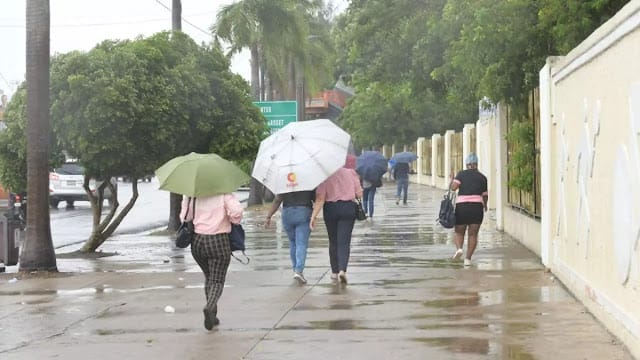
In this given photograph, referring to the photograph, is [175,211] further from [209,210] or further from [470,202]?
[209,210]

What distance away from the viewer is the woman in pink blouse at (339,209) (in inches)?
509

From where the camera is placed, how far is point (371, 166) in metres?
24.9

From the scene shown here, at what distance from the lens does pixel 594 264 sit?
9.81 m

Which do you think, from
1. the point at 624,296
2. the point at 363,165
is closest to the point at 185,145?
the point at 363,165

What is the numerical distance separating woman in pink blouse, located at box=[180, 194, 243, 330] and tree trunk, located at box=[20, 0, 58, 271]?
5944mm

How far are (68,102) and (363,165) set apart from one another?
33.0ft

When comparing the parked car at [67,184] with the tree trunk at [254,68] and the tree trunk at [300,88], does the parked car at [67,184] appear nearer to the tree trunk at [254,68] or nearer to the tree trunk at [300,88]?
the tree trunk at [254,68]

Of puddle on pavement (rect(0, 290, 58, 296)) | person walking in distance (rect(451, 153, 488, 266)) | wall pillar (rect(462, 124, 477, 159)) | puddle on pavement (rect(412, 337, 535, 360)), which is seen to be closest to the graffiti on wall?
puddle on pavement (rect(412, 337, 535, 360))

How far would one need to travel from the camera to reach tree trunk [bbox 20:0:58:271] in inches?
587

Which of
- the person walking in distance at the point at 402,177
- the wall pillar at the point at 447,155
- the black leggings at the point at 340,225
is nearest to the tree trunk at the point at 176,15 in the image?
the person walking in distance at the point at 402,177

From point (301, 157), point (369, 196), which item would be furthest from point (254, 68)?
point (301, 157)

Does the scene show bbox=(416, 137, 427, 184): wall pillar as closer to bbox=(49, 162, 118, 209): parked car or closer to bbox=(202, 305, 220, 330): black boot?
bbox=(49, 162, 118, 209): parked car

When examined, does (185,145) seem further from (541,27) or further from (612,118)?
(612,118)

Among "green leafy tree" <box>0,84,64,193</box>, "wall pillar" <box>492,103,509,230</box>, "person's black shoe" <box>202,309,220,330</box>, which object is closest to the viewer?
"person's black shoe" <box>202,309,220,330</box>
